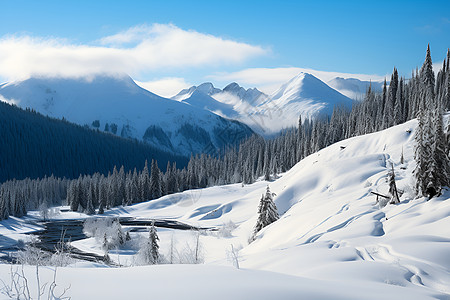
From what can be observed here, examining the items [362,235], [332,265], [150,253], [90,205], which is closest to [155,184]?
[90,205]

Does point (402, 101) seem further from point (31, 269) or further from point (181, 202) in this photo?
point (31, 269)

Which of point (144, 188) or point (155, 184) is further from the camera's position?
point (155, 184)

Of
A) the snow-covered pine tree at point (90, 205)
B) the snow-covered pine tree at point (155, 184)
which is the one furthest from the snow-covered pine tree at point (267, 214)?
the snow-covered pine tree at point (155, 184)

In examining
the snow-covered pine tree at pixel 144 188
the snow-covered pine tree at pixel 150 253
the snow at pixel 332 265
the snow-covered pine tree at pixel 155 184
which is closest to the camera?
the snow at pixel 332 265

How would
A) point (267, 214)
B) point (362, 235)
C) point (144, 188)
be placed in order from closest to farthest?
point (362, 235) → point (267, 214) → point (144, 188)

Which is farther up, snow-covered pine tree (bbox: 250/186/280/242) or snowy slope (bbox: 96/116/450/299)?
snowy slope (bbox: 96/116/450/299)

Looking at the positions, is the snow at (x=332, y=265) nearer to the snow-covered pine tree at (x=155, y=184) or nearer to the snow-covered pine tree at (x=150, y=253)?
the snow-covered pine tree at (x=150, y=253)

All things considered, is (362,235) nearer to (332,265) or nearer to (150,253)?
(332,265)

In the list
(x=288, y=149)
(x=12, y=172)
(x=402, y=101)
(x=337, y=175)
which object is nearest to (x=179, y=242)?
(x=337, y=175)

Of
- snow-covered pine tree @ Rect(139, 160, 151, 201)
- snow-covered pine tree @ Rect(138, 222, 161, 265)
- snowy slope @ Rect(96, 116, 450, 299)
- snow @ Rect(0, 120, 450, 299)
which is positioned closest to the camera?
snow @ Rect(0, 120, 450, 299)

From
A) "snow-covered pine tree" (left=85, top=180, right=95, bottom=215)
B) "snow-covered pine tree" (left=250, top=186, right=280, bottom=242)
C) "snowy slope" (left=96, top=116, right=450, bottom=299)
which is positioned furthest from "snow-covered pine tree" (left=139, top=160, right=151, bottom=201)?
"snow-covered pine tree" (left=250, top=186, right=280, bottom=242)

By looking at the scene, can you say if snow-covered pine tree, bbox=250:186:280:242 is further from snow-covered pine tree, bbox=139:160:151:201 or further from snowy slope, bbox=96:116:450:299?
snow-covered pine tree, bbox=139:160:151:201

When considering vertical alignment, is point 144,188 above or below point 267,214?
below

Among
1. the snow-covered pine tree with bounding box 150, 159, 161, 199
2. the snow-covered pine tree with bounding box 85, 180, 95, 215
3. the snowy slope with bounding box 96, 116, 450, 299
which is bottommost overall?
the snow-covered pine tree with bounding box 85, 180, 95, 215
